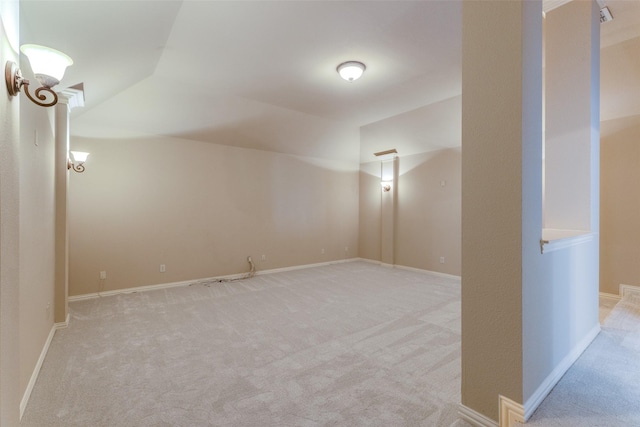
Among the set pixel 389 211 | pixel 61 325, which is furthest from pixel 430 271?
pixel 61 325

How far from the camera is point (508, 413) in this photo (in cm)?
158

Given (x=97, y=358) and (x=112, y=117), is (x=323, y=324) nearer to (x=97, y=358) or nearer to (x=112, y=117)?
(x=97, y=358)

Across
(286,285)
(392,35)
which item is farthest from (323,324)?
(392,35)

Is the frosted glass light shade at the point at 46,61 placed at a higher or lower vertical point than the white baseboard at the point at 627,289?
higher

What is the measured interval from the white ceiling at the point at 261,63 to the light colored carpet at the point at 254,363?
8.25 ft


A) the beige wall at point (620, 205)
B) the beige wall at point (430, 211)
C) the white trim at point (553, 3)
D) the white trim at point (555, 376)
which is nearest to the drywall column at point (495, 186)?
the white trim at point (555, 376)

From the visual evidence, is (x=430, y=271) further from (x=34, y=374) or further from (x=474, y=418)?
(x=34, y=374)

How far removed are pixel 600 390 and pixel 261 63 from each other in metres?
4.14

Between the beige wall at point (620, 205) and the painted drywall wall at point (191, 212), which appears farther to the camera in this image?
the painted drywall wall at point (191, 212)

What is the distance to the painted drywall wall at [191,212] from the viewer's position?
4258mm

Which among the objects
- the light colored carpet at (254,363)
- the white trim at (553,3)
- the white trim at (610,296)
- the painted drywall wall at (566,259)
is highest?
the white trim at (553,3)

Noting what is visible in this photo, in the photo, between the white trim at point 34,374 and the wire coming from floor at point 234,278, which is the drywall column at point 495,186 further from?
the wire coming from floor at point 234,278

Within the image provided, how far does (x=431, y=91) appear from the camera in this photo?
4227 millimetres

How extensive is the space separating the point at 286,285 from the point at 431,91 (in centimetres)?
386
